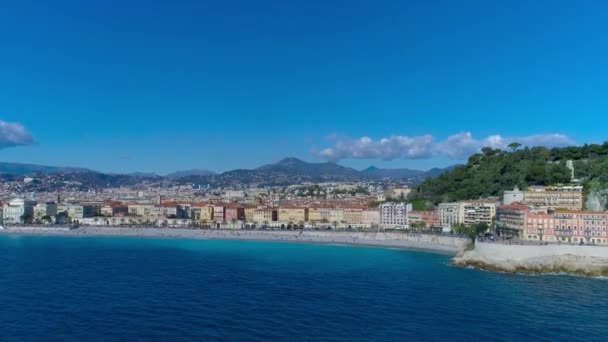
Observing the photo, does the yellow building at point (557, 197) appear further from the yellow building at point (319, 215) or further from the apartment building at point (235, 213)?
the apartment building at point (235, 213)

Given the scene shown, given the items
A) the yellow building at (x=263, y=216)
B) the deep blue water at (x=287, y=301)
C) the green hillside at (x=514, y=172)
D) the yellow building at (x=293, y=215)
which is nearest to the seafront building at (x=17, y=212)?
the yellow building at (x=263, y=216)

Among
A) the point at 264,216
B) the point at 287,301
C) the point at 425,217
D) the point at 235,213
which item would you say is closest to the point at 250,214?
the point at 235,213

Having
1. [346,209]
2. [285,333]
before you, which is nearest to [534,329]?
[285,333]

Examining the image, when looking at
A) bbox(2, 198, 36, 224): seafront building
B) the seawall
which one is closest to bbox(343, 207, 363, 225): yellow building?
the seawall

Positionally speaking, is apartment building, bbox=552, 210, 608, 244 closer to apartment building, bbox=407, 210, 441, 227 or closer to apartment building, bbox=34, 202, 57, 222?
apartment building, bbox=407, 210, 441, 227

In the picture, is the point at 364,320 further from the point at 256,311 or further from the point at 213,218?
the point at 213,218

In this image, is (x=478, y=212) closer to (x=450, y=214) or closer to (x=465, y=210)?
(x=465, y=210)
